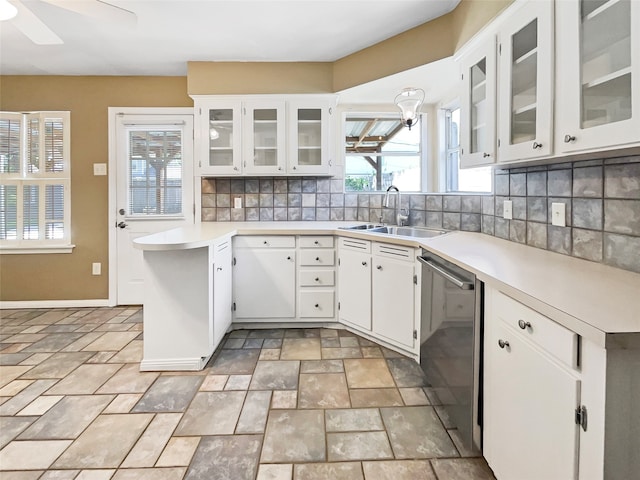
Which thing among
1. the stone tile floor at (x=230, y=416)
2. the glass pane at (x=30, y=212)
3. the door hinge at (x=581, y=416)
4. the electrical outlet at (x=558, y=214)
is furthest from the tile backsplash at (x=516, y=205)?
the glass pane at (x=30, y=212)

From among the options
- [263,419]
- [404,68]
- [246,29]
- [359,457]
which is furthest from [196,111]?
[359,457]

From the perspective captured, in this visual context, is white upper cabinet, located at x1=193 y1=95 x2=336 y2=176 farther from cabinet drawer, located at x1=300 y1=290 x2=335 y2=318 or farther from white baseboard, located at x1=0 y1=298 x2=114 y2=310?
white baseboard, located at x1=0 y1=298 x2=114 y2=310

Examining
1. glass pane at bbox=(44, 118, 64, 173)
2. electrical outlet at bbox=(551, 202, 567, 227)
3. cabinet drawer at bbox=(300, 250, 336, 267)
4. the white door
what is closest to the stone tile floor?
cabinet drawer at bbox=(300, 250, 336, 267)

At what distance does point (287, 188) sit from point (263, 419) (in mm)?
2345

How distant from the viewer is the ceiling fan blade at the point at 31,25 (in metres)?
1.89

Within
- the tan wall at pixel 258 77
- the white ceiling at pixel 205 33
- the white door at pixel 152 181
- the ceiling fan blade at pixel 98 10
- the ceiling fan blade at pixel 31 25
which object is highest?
the white ceiling at pixel 205 33

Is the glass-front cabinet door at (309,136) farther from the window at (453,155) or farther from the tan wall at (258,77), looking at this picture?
the window at (453,155)

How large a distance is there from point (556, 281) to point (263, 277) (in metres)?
2.27

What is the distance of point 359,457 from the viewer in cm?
159

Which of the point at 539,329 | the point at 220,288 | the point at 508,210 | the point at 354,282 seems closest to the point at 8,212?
the point at 220,288

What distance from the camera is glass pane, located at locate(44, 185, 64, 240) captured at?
378cm

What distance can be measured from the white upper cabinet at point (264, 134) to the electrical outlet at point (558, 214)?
2.01 meters

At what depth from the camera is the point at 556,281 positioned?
125 cm

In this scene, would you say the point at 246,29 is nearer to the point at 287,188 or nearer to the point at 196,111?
the point at 196,111
